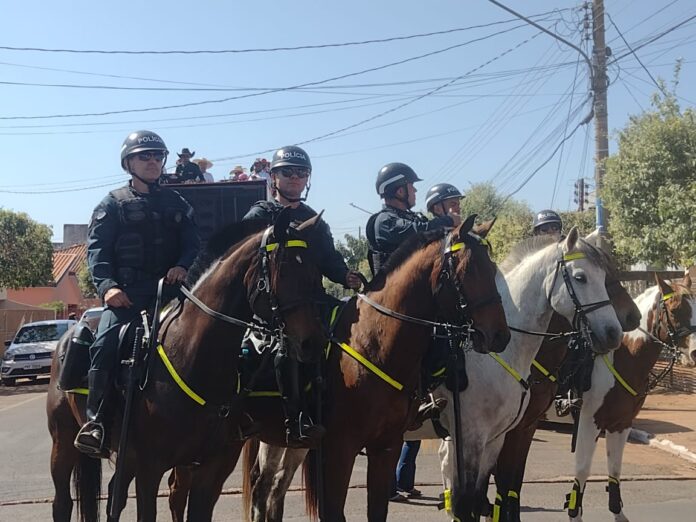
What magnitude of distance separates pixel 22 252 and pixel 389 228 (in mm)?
21670

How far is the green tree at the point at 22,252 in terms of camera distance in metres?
23.5

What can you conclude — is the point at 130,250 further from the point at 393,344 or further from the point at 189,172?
the point at 189,172

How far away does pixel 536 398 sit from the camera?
237 inches

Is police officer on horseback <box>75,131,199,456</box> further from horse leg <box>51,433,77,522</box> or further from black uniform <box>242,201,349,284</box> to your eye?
horse leg <box>51,433,77,522</box>

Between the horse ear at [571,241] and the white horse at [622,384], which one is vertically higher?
the horse ear at [571,241]

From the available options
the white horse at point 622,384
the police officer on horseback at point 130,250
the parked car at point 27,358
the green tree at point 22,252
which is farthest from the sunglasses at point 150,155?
the green tree at point 22,252

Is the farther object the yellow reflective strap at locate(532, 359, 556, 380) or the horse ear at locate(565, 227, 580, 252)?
the yellow reflective strap at locate(532, 359, 556, 380)

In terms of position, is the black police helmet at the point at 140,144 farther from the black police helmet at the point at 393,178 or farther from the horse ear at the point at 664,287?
the horse ear at the point at 664,287

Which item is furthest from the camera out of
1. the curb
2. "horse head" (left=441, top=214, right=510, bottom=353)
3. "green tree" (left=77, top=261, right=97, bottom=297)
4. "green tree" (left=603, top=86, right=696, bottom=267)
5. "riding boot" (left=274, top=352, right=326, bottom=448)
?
"green tree" (left=77, top=261, right=97, bottom=297)

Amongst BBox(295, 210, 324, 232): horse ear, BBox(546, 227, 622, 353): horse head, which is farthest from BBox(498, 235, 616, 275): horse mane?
BBox(295, 210, 324, 232): horse ear

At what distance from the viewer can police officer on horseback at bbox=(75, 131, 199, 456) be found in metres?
4.30

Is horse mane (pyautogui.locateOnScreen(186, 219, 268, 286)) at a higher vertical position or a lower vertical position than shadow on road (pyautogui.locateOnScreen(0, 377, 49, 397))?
higher

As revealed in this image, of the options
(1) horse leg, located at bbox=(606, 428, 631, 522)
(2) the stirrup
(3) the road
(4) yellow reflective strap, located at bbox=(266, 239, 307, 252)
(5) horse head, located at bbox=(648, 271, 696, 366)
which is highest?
(4) yellow reflective strap, located at bbox=(266, 239, 307, 252)

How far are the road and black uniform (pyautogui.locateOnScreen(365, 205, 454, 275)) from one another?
9.29 feet
